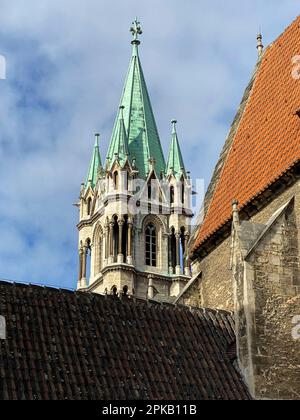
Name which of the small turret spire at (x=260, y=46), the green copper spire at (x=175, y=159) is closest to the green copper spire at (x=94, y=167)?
the green copper spire at (x=175, y=159)

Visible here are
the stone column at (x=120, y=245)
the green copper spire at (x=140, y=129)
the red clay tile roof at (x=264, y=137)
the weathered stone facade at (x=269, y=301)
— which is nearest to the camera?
the weathered stone facade at (x=269, y=301)

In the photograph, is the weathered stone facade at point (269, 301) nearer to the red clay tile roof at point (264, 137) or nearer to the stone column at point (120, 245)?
the red clay tile roof at point (264, 137)

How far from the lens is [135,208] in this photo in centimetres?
5009

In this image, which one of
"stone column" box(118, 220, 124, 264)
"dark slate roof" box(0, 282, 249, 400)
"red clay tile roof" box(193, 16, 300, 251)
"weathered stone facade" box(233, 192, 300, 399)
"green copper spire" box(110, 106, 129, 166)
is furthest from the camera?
"green copper spire" box(110, 106, 129, 166)

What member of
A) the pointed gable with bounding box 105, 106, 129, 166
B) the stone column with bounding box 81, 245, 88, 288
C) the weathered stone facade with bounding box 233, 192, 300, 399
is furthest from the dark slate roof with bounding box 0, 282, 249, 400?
the pointed gable with bounding box 105, 106, 129, 166

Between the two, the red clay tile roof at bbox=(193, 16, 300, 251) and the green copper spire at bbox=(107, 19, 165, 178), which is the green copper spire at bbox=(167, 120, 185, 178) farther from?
the red clay tile roof at bbox=(193, 16, 300, 251)

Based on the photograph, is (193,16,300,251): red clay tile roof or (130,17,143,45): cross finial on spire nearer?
(193,16,300,251): red clay tile roof

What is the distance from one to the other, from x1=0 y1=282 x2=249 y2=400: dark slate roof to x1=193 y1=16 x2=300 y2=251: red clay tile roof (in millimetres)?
3005

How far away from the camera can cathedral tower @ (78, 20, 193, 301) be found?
47.5 m

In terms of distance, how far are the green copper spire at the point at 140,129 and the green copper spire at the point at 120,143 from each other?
0.59 feet

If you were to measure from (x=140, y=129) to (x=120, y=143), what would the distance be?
1542mm

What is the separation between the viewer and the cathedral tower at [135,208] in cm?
4750
